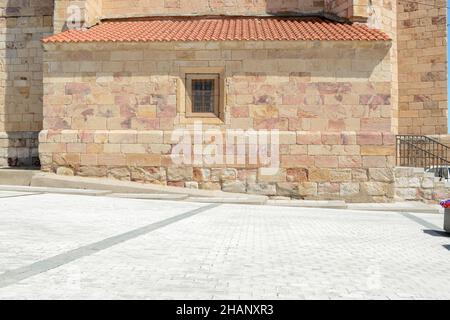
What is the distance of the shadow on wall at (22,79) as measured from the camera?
607 inches

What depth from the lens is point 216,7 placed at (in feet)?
49.6

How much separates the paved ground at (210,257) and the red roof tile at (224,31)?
20.7ft

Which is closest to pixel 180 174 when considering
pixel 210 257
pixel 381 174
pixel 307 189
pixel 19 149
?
pixel 307 189

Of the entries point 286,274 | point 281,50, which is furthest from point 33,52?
point 286,274

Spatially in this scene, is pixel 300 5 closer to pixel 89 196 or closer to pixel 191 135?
pixel 191 135

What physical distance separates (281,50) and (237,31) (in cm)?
160

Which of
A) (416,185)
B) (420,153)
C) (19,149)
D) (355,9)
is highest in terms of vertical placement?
(355,9)

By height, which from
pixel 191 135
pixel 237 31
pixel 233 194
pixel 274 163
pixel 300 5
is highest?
pixel 300 5

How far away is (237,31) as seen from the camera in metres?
12.7

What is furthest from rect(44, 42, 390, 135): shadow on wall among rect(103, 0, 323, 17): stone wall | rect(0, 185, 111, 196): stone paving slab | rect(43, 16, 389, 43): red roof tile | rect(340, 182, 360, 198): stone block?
rect(103, 0, 323, 17): stone wall

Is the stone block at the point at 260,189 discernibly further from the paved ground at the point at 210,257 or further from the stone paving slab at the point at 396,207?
the paved ground at the point at 210,257

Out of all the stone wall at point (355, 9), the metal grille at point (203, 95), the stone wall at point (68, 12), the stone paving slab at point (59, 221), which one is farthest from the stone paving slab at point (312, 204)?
the stone wall at point (68, 12)

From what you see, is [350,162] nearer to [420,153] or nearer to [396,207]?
[396,207]

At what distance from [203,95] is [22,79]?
7.29m
